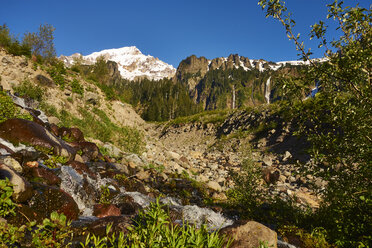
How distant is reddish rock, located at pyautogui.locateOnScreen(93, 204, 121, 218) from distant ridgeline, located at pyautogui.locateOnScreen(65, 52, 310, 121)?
65.0m

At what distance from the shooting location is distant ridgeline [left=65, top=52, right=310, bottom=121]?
3327 inches

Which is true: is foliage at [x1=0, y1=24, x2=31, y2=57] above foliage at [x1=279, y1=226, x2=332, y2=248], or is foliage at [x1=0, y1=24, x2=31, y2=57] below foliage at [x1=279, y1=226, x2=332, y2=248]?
above

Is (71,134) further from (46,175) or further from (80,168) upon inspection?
(46,175)

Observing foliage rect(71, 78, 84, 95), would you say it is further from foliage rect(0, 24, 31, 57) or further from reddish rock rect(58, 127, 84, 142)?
reddish rock rect(58, 127, 84, 142)

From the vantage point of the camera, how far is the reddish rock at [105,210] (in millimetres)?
6121

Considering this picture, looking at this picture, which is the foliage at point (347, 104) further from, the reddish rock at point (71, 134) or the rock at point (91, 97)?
A: the rock at point (91, 97)

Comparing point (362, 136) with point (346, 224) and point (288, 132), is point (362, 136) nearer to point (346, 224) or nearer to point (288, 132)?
point (346, 224)

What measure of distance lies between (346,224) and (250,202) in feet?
12.4

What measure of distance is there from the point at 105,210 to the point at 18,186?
2489mm

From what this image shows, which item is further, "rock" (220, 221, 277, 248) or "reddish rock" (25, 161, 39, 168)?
"reddish rock" (25, 161, 39, 168)

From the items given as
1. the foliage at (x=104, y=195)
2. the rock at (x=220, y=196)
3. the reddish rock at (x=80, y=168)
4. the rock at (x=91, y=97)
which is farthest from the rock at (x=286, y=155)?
the rock at (x=91, y=97)

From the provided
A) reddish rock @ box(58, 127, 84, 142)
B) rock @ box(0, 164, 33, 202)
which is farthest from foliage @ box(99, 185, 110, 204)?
reddish rock @ box(58, 127, 84, 142)

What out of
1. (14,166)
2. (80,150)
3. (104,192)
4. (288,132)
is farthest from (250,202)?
(288,132)

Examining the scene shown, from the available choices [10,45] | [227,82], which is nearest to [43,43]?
[10,45]
